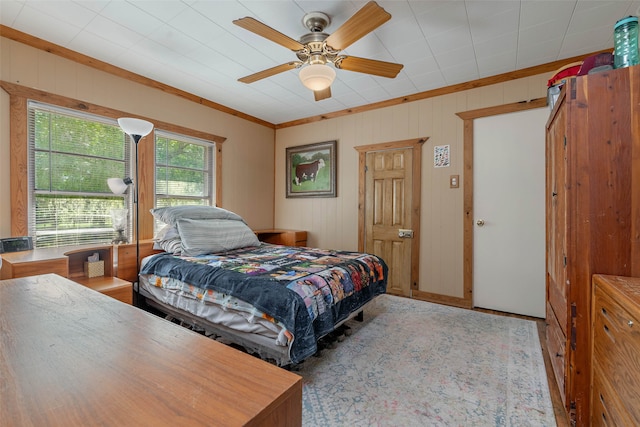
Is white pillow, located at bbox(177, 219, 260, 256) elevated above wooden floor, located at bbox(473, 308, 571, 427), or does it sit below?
above

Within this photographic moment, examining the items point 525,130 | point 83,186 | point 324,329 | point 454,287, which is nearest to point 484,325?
point 454,287

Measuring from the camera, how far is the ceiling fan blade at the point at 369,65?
2189 mm

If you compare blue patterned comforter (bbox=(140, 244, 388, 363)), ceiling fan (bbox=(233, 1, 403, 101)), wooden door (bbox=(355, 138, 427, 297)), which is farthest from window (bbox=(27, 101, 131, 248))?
wooden door (bbox=(355, 138, 427, 297))

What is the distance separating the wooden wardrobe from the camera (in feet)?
4.31

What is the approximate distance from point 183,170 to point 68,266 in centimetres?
175

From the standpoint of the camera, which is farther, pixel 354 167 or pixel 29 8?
pixel 354 167

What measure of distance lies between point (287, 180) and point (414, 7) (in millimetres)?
3137

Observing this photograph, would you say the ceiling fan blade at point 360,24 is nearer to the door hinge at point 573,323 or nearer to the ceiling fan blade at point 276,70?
the ceiling fan blade at point 276,70

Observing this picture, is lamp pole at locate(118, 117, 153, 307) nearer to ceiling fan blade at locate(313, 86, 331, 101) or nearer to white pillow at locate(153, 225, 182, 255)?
white pillow at locate(153, 225, 182, 255)

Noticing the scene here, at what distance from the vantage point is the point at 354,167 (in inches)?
164

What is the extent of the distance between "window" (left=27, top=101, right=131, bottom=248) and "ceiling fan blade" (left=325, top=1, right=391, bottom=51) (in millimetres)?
2527

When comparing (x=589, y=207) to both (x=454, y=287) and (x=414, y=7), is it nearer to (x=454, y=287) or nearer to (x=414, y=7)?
(x=414, y=7)

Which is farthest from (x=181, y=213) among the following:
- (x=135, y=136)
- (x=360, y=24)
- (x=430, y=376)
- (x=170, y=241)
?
(x=430, y=376)

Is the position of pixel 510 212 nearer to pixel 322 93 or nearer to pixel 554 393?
pixel 554 393
